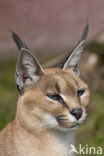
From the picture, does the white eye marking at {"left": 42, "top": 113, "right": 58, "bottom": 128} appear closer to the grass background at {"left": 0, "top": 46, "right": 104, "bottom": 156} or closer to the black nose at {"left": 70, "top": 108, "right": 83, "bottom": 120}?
the black nose at {"left": 70, "top": 108, "right": 83, "bottom": 120}

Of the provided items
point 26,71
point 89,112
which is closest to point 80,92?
point 26,71

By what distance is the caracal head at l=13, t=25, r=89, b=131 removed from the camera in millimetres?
4730

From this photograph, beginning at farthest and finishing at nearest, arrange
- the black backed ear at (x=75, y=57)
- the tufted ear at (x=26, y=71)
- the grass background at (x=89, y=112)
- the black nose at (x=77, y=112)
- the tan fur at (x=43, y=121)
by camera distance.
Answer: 1. the grass background at (x=89, y=112)
2. the black backed ear at (x=75, y=57)
3. the tufted ear at (x=26, y=71)
4. the tan fur at (x=43, y=121)
5. the black nose at (x=77, y=112)

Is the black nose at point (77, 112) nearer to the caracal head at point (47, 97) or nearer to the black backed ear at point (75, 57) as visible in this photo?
the caracal head at point (47, 97)

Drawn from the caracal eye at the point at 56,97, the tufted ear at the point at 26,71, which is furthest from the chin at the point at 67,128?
the tufted ear at the point at 26,71

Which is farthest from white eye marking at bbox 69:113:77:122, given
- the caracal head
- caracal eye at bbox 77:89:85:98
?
caracal eye at bbox 77:89:85:98

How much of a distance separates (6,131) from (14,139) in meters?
0.19

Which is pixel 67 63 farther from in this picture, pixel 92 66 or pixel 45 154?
pixel 92 66

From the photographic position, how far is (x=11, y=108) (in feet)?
33.5

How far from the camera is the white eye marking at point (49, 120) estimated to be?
15.6ft

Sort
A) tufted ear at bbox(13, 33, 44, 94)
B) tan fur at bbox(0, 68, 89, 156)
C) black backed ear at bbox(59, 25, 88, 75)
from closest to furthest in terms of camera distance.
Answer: tan fur at bbox(0, 68, 89, 156) → tufted ear at bbox(13, 33, 44, 94) → black backed ear at bbox(59, 25, 88, 75)

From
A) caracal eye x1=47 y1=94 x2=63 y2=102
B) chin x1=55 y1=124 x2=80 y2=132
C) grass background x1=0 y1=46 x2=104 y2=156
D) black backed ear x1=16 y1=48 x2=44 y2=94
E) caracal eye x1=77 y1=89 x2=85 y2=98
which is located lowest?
grass background x1=0 y1=46 x2=104 y2=156

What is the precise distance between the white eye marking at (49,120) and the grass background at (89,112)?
2.54m

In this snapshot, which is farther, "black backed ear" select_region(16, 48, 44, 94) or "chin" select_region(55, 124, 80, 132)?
"black backed ear" select_region(16, 48, 44, 94)
